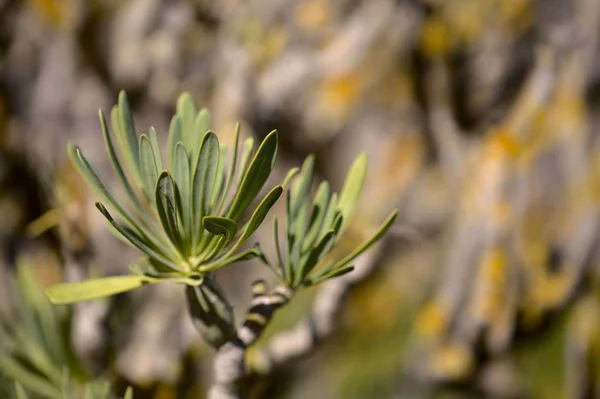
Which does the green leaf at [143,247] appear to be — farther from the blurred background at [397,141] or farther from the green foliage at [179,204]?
the blurred background at [397,141]

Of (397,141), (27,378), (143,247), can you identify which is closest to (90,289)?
(143,247)

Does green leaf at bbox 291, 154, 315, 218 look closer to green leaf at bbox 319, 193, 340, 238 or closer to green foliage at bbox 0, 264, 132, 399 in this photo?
green leaf at bbox 319, 193, 340, 238

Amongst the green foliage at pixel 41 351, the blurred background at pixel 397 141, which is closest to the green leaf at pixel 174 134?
the green foliage at pixel 41 351

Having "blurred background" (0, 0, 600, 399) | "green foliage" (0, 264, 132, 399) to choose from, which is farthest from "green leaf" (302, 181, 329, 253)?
"blurred background" (0, 0, 600, 399)

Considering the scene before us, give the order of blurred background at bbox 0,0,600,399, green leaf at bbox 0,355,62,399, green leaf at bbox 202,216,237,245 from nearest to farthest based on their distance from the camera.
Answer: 1. green leaf at bbox 202,216,237,245
2. green leaf at bbox 0,355,62,399
3. blurred background at bbox 0,0,600,399

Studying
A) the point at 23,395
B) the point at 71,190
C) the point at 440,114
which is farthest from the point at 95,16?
the point at 23,395

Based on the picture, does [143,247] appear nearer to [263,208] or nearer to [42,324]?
[263,208]

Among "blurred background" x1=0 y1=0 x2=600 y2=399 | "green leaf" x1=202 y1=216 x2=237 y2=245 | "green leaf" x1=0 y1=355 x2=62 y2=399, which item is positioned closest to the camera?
"green leaf" x1=202 y1=216 x2=237 y2=245

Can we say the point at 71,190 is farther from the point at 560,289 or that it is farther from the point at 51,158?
the point at 560,289
